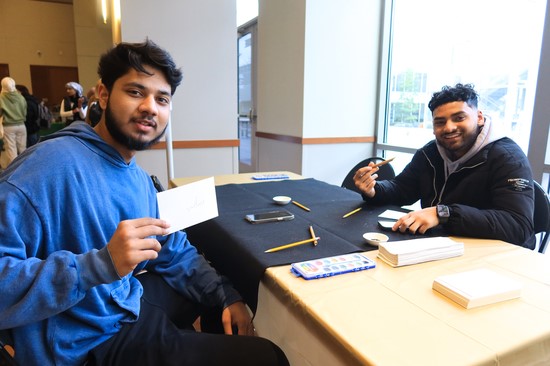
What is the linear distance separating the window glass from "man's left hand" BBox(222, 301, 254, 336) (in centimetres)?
209

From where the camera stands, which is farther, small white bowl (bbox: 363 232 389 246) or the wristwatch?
the wristwatch

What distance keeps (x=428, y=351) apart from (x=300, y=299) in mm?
282

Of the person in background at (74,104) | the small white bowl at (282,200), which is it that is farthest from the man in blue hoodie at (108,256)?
the person in background at (74,104)

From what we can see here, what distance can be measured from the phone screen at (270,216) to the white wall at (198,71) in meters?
2.40

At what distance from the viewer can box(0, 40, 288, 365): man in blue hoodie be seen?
731 mm

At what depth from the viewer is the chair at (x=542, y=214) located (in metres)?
1.44

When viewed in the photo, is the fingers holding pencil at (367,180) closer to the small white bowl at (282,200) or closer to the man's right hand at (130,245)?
the small white bowl at (282,200)

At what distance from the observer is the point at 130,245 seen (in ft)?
2.51

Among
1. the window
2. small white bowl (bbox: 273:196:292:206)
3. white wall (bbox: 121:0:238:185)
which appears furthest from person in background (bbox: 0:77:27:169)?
small white bowl (bbox: 273:196:292:206)

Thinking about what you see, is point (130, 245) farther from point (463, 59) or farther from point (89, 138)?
point (463, 59)

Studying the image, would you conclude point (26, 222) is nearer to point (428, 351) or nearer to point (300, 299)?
Answer: point (300, 299)

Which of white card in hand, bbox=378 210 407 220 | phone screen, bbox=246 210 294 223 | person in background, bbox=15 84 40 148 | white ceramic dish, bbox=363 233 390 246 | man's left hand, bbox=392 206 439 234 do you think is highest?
person in background, bbox=15 84 40 148

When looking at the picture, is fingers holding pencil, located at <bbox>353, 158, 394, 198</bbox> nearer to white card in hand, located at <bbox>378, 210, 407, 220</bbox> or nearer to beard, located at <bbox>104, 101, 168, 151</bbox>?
white card in hand, located at <bbox>378, 210, 407, 220</bbox>

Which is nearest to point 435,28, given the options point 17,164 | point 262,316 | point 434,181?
point 434,181
